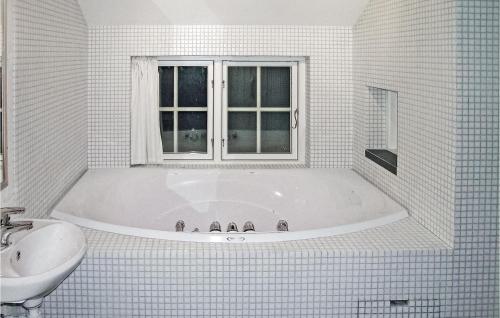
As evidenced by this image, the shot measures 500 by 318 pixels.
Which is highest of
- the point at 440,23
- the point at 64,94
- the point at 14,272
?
the point at 440,23

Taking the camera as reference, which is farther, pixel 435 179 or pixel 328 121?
pixel 328 121

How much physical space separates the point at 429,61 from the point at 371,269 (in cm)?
102

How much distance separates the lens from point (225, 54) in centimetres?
482

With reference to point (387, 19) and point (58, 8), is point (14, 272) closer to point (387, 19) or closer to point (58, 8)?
point (58, 8)

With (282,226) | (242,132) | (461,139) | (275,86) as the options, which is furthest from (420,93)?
(242,132)

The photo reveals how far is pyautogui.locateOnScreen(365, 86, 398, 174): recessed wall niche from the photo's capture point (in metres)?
4.58

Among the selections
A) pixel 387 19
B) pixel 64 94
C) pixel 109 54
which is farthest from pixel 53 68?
pixel 387 19

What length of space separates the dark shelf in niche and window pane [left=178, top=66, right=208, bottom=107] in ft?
4.04

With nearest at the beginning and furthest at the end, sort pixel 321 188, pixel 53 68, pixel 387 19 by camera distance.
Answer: pixel 53 68
pixel 387 19
pixel 321 188

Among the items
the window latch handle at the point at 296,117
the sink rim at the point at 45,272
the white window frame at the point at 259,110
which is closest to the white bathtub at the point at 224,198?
the white window frame at the point at 259,110

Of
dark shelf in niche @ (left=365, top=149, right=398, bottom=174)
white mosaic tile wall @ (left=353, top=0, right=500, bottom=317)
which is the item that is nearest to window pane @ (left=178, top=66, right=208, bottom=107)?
dark shelf in niche @ (left=365, top=149, right=398, bottom=174)

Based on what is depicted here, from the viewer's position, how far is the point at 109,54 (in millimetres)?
4824

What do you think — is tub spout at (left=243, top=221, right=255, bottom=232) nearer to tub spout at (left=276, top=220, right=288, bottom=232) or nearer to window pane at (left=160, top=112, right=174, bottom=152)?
tub spout at (left=276, top=220, right=288, bottom=232)

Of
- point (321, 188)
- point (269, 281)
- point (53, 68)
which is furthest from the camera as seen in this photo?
point (321, 188)
